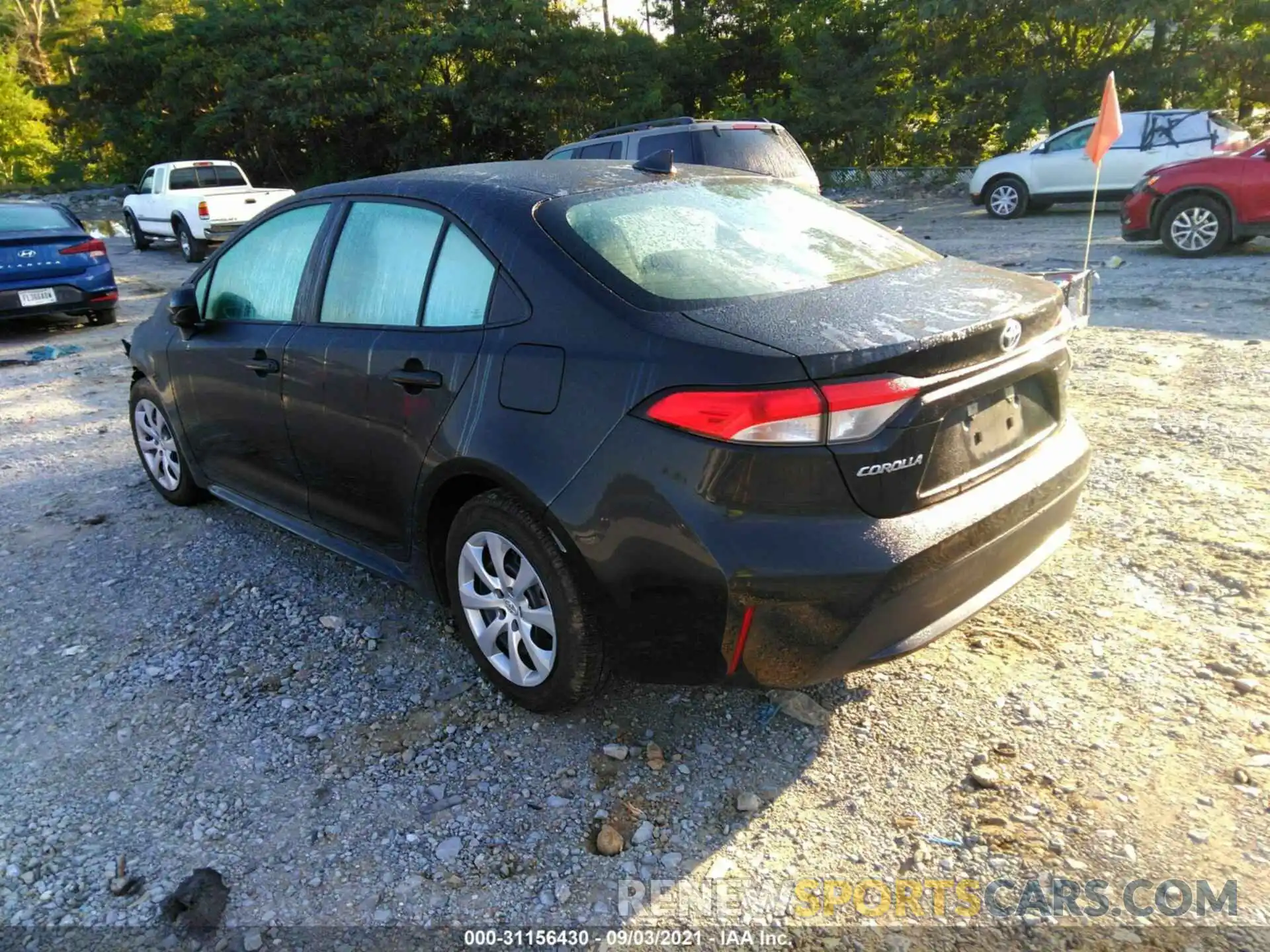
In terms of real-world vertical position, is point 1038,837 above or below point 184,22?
below

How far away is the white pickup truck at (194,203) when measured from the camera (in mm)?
15516

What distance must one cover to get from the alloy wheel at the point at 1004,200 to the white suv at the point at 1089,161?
0.01 metres

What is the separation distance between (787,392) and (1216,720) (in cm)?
172

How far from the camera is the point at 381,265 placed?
327 cm

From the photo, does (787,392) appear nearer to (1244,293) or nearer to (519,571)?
(519,571)

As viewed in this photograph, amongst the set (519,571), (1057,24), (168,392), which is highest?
(1057,24)

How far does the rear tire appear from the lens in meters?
18.3

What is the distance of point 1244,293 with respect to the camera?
841cm

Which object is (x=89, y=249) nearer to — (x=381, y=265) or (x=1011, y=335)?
(x=381, y=265)

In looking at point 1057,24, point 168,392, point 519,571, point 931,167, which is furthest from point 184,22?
point 519,571

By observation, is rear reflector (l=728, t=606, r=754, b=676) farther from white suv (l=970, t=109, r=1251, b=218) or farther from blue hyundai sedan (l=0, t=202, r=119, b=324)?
white suv (l=970, t=109, r=1251, b=218)

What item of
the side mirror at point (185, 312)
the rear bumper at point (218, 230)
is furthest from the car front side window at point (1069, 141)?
the side mirror at point (185, 312)

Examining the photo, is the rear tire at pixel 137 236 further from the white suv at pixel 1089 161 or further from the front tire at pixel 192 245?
the white suv at pixel 1089 161

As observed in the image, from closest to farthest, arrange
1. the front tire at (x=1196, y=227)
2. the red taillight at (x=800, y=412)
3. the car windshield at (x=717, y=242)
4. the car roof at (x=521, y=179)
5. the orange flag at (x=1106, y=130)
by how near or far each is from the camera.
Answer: the red taillight at (x=800, y=412) → the car windshield at (x=717, y=242) → the car roof at (x=521, y=179) → the orange flag at (x=1106, y=130) → the front tire at (x=1196, y=227)
